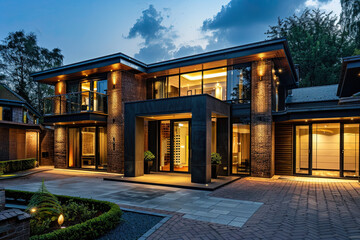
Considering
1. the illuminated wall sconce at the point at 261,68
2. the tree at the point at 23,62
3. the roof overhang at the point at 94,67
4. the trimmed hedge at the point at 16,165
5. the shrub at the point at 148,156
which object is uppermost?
the tree at the point at 23,62

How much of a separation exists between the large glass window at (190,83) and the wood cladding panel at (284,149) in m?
4.91

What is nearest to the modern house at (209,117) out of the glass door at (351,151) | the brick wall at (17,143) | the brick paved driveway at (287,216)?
the glass door at (351,151)

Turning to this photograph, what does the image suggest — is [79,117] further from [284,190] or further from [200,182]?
[284,190]

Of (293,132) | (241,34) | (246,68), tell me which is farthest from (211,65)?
(241,34)

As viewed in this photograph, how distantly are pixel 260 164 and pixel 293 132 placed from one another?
260 cm

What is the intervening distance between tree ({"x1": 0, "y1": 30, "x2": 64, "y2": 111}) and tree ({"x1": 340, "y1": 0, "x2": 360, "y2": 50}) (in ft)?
116

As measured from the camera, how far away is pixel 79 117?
13555 millimetres

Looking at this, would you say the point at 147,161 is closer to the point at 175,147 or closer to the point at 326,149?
the point at 175,147

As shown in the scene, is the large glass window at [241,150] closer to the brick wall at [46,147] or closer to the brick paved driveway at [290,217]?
the brick paved driveway at [290,217]

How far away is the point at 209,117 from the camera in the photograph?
33.4 feet

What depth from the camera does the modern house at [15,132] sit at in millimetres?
15016

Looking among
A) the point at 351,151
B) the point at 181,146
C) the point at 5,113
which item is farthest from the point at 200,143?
the point at 5,113

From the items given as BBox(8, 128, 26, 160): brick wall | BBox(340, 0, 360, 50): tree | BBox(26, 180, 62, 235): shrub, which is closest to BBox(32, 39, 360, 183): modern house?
BBox(8, 128, 26, 160): brick wall

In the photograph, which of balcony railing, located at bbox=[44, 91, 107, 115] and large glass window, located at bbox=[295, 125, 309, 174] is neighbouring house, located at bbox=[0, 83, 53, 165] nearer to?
balcony railing, located at bbox=[44, 91, 107, 115]
